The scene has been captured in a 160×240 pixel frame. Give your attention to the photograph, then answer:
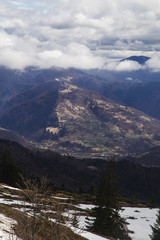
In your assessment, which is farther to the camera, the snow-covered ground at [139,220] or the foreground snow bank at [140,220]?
the foreground snow bank at [140,220]

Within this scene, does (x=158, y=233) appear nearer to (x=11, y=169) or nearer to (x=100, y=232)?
(x=100, y=232)

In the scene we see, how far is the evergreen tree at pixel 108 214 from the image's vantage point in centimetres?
4194

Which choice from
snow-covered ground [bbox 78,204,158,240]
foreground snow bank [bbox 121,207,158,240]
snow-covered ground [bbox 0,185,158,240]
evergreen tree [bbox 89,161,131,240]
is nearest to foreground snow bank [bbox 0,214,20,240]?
snow-covered ground [bbox 0,185,158,240]

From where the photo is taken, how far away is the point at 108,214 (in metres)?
43.1

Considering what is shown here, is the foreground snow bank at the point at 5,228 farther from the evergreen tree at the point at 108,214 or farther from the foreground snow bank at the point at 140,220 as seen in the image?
the foreground snow bank at the point at 140,220

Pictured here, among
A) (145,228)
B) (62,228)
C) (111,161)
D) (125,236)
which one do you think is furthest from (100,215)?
(62,228)

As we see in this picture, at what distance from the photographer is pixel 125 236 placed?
4072 centimetres

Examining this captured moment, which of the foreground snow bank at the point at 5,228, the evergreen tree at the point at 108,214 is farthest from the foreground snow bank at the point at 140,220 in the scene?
the foreground snow bank at the point at 5,228

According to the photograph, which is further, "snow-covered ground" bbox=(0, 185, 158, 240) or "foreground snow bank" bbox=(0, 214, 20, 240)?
"snow-covered ground" bbox=(0, 185, 158, 240)

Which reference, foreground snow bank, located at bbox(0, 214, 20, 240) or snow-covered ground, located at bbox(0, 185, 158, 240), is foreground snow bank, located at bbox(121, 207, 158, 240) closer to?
snow-covered ground, located at bbox(0, 185, 158, 240)

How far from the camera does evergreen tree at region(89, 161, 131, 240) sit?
138 feet

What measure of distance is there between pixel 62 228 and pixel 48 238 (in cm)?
502

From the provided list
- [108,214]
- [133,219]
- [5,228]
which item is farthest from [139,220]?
[5,228]

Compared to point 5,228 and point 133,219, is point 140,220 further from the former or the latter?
point 5,228
